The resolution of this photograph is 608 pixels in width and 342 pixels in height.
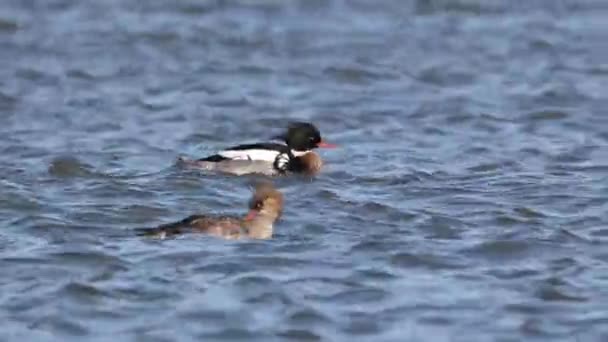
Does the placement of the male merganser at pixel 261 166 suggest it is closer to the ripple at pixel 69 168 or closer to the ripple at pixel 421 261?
the ripple at pixel 69 168

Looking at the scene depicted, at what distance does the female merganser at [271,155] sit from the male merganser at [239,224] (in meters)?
2.86

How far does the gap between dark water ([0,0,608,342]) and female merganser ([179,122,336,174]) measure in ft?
0.79

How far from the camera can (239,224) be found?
1226 centimetres

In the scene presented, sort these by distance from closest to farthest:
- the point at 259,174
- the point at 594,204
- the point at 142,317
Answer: the point at 142,317 → the point at 594,204 → the point at 259,174

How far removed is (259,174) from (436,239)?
10.7 ft

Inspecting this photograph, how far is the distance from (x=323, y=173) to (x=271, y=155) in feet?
2.25

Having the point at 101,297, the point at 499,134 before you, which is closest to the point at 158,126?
the point at 499,134

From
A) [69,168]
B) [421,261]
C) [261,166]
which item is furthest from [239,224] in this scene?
[261,166]

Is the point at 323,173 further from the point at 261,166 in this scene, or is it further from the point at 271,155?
the point at 271,155

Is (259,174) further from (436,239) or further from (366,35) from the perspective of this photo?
(366,35)

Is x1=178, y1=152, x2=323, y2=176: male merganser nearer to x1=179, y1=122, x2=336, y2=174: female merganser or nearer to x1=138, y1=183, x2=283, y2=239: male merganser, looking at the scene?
x1=179, y1=122, x2=336, y2=174: female merganser

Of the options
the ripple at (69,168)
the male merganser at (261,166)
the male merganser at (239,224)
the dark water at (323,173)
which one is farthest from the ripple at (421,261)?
the ripple at (69,168)

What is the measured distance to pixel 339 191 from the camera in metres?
14.5

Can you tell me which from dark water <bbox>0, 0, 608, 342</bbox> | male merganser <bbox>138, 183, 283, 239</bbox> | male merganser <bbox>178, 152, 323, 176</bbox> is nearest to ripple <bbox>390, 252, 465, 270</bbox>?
dark water <bbox>0, 0, 608, 342</bbox>
